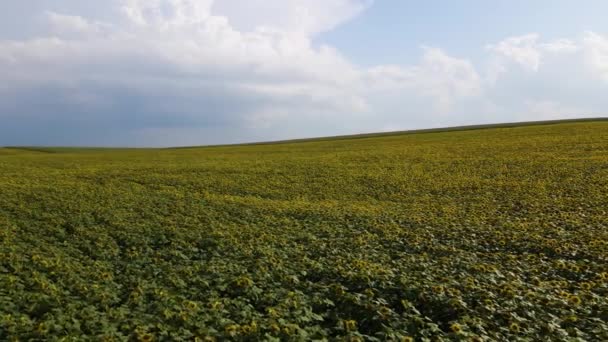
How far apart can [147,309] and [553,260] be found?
34.5ft

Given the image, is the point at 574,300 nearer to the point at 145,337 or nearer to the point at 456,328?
the point at 456,328

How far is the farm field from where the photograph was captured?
8383mm

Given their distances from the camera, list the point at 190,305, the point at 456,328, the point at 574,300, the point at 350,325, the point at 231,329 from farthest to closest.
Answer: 1. the point at 574,300
2. the point at 190,305
3. the point at 350,325
4. the point at 456,328
5. the point at 231,329

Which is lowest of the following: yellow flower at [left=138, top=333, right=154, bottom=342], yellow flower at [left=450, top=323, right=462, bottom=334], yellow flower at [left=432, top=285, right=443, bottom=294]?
yellow flower at [left=432, top=285, right=443, bottom=294]

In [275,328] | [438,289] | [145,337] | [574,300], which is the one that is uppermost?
[145,337]

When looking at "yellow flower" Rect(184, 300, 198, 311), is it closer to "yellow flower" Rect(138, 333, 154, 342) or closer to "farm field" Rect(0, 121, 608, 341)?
"farm field" Rect(0, 121, 608, 341)

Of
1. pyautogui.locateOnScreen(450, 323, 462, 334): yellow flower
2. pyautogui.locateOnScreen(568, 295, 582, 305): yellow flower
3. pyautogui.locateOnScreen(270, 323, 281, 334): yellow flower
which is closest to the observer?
pyautogui.locateOnScreen(270, 323, 281, 334): yellow flower

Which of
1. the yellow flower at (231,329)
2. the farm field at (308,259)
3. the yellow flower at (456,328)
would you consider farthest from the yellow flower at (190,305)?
the yellow flower at (456,328)

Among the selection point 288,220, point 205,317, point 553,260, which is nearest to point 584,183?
point 553,260

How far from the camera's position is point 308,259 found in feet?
42.6

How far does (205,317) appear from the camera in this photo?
8492 mm

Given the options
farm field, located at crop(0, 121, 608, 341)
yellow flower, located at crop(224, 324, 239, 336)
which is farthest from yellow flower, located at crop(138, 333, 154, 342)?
yellow flower, located at crop(224, 324, 239, 336)

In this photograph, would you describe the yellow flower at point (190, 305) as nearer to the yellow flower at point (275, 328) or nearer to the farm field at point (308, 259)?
the farm field at point (308, 259)

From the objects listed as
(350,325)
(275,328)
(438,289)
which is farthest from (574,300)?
(275,328)
